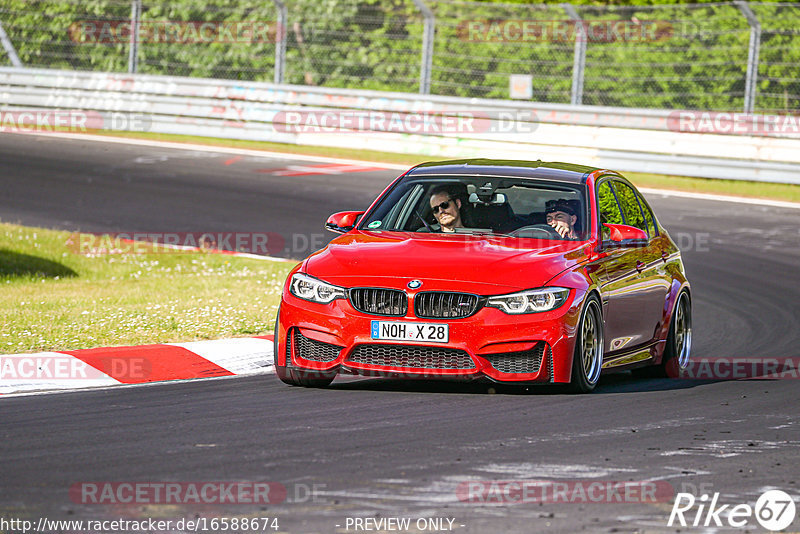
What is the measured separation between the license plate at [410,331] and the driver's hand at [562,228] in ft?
4.94

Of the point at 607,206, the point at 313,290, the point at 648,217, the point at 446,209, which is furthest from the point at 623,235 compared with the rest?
the point at 313,290

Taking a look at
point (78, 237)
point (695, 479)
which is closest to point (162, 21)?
point (78, 237)

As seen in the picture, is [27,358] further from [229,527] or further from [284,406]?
[229,527]

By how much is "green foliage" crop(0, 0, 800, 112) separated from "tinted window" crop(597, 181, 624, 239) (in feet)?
38.8

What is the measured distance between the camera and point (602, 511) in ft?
18.4

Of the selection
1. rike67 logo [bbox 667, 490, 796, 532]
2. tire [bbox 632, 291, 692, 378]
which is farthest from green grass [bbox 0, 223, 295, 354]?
rike67 logo [bbox 667, 490, 796, 532]

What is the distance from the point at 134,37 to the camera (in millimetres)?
26406

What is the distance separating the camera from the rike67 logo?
5.50 m

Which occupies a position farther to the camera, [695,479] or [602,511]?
[695,479]

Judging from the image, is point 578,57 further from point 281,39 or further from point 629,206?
point 629,206

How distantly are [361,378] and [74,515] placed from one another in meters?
3.98

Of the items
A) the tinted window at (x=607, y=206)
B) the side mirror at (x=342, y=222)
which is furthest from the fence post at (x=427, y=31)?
the side mirror at (x=342, y=222)

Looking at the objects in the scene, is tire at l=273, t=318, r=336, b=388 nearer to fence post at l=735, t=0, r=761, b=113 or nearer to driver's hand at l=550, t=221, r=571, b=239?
driver's hand at l=550, t=221, r=571, b=239

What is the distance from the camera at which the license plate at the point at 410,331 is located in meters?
8.18
